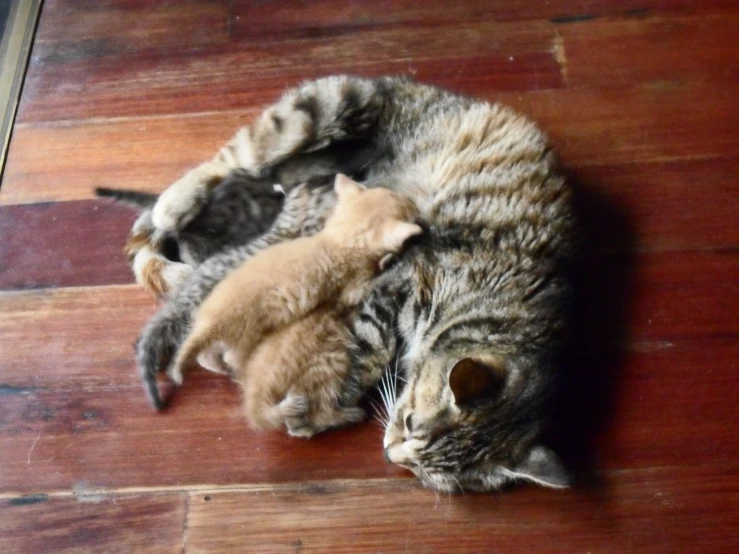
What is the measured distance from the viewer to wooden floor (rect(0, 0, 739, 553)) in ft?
4.39

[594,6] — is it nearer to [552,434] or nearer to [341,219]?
[341,219]

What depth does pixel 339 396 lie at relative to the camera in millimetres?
1330

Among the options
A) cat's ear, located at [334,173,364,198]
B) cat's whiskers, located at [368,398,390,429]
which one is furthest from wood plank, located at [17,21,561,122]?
cat's whiskers, located at [368,398,390,429]

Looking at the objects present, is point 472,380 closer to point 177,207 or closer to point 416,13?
point 177,207

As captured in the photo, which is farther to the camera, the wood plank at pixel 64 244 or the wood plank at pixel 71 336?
the wood plank at pixel 64 244

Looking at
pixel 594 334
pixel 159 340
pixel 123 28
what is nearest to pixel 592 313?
pixel 594 334

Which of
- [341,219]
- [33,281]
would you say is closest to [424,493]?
[341,219]

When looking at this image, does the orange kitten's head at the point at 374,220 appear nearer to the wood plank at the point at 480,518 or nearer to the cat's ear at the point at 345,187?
the cat's ear at the point at 345,187

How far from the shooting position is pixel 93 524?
4.46 feet

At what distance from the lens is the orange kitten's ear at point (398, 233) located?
4.41 feet

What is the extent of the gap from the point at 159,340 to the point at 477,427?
0.66m

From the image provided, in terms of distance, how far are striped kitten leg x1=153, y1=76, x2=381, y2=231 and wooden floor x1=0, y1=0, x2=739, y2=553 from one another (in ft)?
0.67

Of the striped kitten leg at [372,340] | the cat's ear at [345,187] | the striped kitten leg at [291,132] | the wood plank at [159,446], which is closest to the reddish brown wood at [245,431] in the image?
the wood plank at [159,446]

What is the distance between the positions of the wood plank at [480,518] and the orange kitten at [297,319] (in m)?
0.16
